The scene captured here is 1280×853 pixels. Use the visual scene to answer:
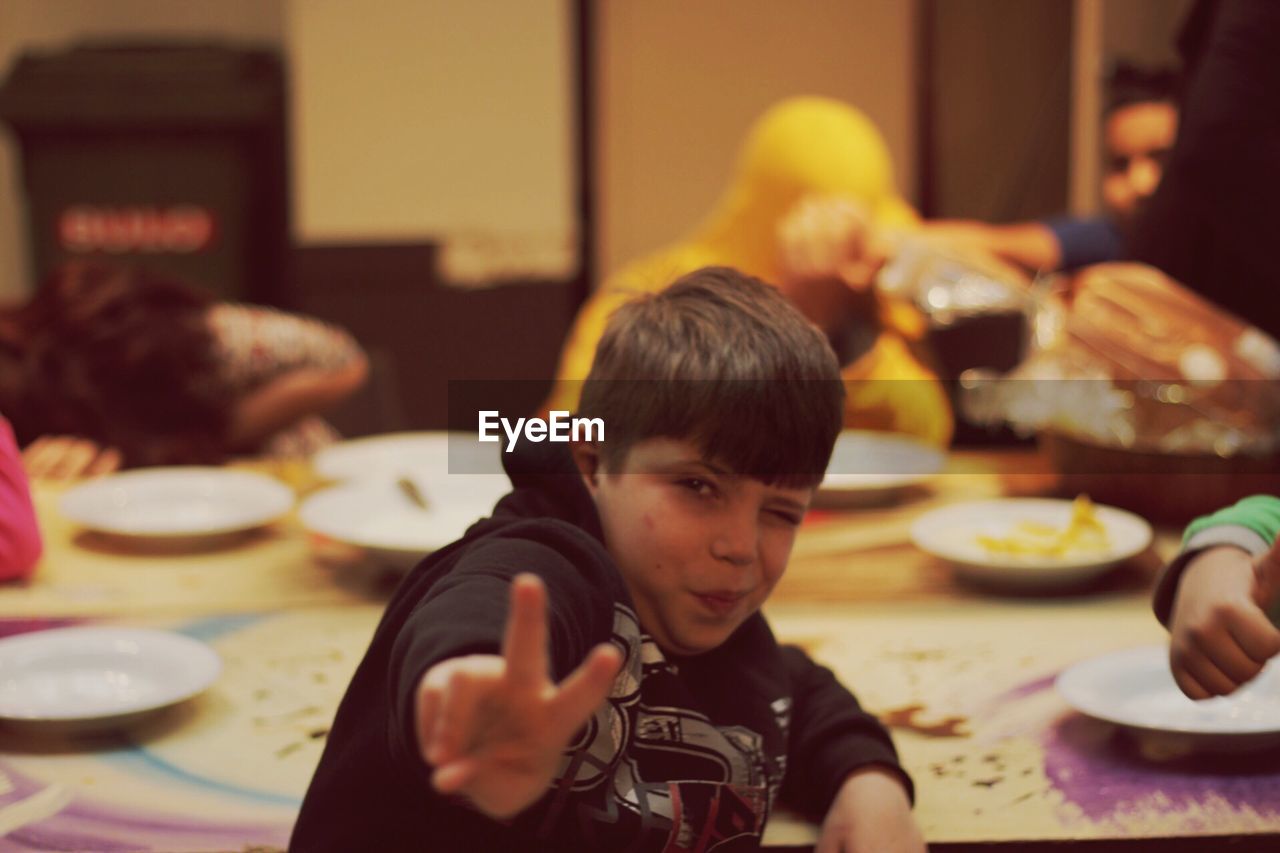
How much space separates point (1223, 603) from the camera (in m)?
0.70

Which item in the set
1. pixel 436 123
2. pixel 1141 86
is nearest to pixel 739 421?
pixel 1141 86

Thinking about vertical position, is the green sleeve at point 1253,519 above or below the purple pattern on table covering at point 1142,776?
above

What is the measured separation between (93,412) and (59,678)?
2.76 feet

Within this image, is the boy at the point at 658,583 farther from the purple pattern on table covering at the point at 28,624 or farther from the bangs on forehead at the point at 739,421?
the purple pattern on table covering at the point at 28,624

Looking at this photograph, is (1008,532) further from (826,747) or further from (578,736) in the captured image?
(578,736)

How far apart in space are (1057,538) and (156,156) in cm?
278

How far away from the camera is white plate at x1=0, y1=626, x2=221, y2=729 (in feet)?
2.87

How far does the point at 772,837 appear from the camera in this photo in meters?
0.77

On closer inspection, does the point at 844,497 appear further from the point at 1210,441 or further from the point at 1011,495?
the point at 1210,441

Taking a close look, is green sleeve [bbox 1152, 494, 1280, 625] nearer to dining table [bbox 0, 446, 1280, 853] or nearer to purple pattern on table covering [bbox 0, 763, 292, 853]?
dining table [bbox 0, 446, 1280, 853]

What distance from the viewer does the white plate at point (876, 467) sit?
141cm

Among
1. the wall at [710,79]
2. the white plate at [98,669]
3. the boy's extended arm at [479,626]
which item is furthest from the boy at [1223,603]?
the wall at [710,79]

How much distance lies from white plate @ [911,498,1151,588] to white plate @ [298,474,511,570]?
17.3 inches

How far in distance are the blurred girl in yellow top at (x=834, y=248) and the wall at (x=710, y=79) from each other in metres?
0.88
